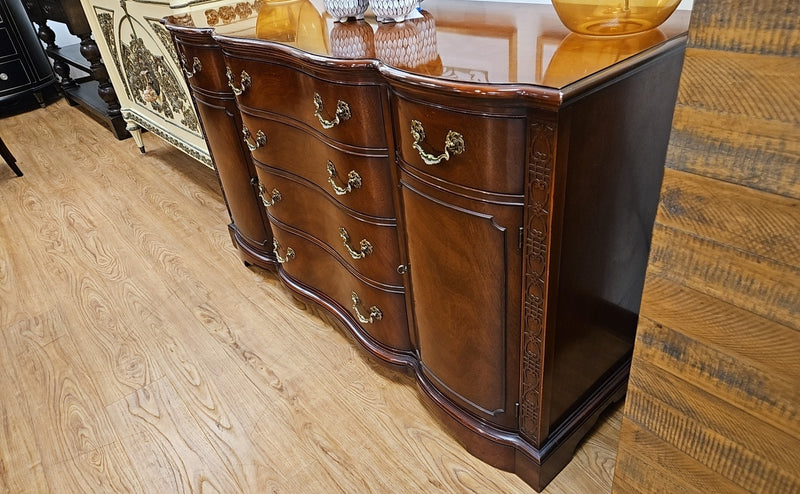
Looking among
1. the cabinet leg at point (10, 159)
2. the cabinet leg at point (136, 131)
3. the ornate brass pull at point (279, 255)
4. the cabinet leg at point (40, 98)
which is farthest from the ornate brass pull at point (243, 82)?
the cabinet leg at point (40, 98)

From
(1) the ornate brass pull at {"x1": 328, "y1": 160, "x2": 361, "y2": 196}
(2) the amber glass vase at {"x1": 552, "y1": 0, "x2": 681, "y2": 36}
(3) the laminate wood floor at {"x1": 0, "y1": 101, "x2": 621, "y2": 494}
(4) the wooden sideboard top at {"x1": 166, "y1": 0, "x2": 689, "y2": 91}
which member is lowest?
(3) the laminate wood floor at {"x1": 0, "y1": 101, "x2": 621, "y2": 494}

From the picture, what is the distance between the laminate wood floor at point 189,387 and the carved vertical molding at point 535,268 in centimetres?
22

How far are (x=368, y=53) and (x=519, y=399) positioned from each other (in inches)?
27.6

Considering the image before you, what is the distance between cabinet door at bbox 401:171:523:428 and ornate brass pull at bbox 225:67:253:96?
54cm

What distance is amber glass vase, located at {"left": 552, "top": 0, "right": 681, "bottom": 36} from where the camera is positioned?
2.85 ft

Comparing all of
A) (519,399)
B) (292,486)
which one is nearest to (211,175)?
(292,486)

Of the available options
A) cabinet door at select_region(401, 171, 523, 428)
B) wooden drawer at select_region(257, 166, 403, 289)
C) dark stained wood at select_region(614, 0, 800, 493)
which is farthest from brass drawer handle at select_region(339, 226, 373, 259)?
dark stained wood at select_region(614, 0, 800, 493)

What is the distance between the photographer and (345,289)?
142 centimetres

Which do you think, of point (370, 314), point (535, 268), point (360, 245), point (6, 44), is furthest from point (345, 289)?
point (6, 44)

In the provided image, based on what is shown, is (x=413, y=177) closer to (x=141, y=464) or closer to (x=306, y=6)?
(x=306, y=6)

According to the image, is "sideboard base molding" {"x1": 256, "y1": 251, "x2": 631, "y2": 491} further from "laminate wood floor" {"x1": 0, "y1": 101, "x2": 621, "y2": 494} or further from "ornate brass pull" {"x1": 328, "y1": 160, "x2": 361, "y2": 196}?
"ornate brass pull" {"x1": 328, "y1": 160, "x2": 361, "y2": 196}

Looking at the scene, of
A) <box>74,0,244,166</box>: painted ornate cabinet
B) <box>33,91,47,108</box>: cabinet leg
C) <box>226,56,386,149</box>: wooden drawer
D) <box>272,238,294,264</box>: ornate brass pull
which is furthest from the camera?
<box>33,91,47,108</box>: cabinet leg

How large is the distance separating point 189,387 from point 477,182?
1.06 meters

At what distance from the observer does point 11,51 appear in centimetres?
370
